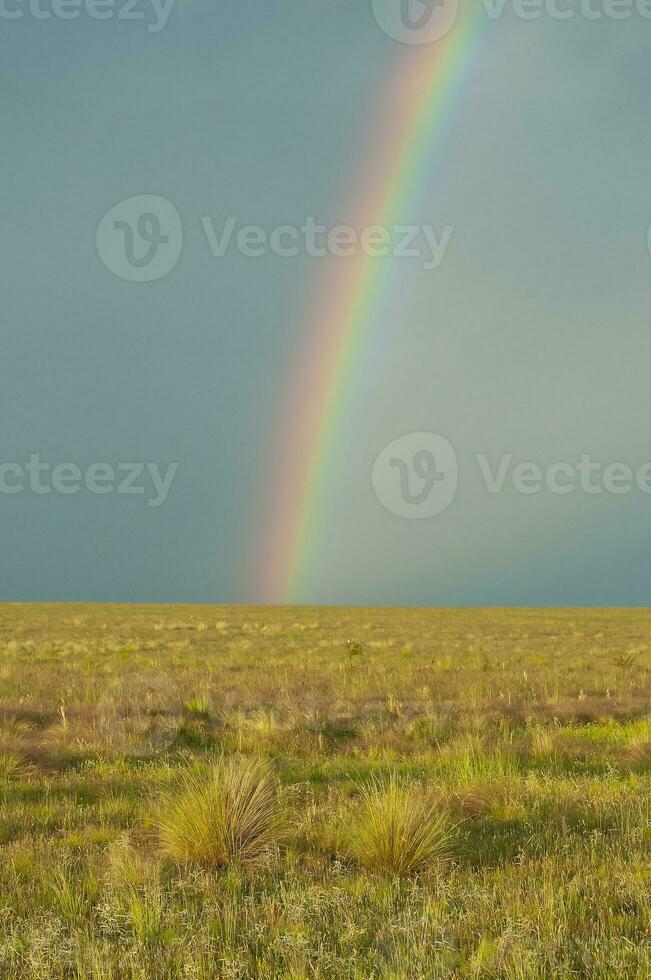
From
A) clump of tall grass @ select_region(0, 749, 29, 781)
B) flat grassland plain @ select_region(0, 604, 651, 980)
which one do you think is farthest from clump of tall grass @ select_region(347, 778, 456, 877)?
clump of tall grass @ select_region(0, 749, 29, 781)

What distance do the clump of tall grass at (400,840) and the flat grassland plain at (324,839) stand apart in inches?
0.6

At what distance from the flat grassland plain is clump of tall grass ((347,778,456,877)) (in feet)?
0.05

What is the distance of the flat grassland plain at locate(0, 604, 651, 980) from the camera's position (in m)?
4.34

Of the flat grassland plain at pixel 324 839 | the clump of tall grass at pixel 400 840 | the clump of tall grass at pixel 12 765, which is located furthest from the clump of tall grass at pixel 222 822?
the clump of tall grass at pixel 12 765

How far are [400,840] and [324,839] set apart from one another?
76cm

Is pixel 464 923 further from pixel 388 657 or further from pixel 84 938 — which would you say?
pixel 388 657

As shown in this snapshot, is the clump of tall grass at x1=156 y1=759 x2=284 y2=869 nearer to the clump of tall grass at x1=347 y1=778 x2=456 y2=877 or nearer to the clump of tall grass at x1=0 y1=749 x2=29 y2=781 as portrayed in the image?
the clump of tall grass at x1=347 y1=778 x2=456 y2=877

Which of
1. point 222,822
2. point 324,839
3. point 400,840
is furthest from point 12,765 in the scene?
point 400,840

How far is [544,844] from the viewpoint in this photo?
633cm

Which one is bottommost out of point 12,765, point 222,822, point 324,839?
point 12,765

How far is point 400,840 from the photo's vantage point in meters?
5.90

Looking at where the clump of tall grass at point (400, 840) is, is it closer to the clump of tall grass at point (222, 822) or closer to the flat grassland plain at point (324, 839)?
the flat grassland plain at point (324, 839)

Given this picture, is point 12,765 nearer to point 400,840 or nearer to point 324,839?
point 324,839

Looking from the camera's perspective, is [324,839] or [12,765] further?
[12,765]
